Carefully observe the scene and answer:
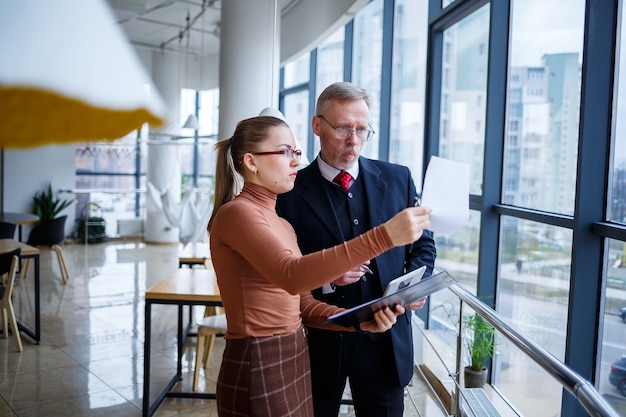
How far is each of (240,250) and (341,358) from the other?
23.8 inches

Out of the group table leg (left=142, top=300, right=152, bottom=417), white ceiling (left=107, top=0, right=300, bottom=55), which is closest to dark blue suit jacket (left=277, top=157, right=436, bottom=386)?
white ceiling (left=107, top=0, right=300, bottom=55)

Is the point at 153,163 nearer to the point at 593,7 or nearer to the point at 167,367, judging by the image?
the point at 593,7

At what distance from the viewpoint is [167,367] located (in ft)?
13.8

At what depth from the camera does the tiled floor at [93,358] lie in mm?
3492

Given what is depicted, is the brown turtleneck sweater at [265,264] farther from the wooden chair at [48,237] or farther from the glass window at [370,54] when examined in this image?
the wooden chair at [48,237]

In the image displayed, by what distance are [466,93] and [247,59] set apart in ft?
5.84

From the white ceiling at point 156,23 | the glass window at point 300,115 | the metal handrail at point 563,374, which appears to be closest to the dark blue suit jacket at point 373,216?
the metal handrail at point 563,374

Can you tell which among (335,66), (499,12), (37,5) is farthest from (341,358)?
(335,66)

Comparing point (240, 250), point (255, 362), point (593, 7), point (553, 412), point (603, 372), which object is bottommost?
point (553, 412)

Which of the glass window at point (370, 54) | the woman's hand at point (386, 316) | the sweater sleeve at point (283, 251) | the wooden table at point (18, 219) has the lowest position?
the wooden table at point (18, 219)

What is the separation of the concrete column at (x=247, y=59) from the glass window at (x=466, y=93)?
1432 millimetres

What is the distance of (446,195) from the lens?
127 cm

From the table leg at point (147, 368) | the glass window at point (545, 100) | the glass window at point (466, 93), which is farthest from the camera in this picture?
the glass window at point (466, 93)

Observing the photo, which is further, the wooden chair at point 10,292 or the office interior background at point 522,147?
the wooden chair at point 10,292
